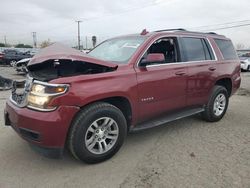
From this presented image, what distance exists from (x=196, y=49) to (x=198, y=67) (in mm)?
410

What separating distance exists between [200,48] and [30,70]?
3156mm

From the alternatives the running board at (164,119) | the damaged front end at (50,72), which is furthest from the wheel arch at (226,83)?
the damaged front end at (50,72)

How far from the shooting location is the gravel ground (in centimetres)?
309

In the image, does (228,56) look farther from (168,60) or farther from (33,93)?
(33,93)

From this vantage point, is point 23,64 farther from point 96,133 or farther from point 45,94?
point 96,133

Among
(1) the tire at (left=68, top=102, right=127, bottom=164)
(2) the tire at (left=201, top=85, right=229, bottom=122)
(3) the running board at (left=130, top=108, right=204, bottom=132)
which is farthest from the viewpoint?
(2) the tire at (left=201, top=85, right=229, bottom=122)

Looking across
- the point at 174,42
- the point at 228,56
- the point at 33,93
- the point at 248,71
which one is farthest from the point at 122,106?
the point at 248,71

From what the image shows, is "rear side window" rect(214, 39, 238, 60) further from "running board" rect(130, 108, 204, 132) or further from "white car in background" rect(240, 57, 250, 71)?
"white car in background" rect(240, 57, 250, 71)

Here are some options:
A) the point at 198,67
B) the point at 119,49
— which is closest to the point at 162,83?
the point at 119,49

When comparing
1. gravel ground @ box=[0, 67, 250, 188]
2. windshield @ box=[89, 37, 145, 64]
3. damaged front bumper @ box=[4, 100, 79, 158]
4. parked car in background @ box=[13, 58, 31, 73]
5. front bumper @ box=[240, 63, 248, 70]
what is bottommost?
gravel ground @ box=[0, 67, 250, 188]

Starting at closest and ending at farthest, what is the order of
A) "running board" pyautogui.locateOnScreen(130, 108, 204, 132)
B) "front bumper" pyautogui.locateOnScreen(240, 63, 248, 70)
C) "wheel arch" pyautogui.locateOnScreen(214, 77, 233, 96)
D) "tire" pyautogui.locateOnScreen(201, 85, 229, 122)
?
"running board" pyautogui.locateOnScreen(130, 108, 204, 132)
"tire" pyautogui.locateOnScreen(201, 85, 229, 122)
"wheel arch" pyautogui.locateOnScreen(214, 77, 233, 96)
"front bumper" pyautogui.locateOnScreen(240, 63, 248, 70)

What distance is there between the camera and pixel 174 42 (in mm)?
4539

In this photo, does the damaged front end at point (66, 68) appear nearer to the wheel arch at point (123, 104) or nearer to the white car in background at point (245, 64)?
the wheel arch at point (123, 104)

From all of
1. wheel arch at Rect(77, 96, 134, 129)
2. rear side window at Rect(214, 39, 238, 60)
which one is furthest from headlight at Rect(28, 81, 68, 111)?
rear side window at Rect(214, 39, 238, 60)
